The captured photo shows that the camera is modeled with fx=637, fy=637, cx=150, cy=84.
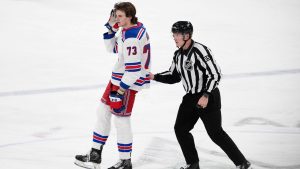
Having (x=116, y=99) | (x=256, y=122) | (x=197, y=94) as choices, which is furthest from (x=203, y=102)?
(x=256, y=122)

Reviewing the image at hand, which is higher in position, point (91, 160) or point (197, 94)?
point (197, 94)

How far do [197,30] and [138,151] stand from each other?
15.2 feet

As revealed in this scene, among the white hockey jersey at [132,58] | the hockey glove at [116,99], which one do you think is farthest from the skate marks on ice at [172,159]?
the white hockey jersey at [132,58]

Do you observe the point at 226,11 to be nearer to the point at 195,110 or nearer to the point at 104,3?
the point at 104,3

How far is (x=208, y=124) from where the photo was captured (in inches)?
187

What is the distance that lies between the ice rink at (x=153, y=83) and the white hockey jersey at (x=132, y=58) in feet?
2.65

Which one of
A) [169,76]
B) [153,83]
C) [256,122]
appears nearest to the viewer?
[169,76]

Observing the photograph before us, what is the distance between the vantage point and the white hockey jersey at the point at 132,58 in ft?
14.9

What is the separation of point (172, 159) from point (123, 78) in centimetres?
106

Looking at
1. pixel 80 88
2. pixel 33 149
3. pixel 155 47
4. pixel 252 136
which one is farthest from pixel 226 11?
Answer: pixel 33 149

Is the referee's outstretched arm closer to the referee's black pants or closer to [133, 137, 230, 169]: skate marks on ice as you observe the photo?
the referee's black pants

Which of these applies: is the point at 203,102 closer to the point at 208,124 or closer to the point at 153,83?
the point at 208,124

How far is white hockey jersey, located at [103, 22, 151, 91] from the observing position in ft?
14.9

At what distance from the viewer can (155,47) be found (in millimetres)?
9031
